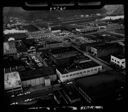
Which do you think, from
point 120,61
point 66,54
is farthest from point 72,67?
point 120,61

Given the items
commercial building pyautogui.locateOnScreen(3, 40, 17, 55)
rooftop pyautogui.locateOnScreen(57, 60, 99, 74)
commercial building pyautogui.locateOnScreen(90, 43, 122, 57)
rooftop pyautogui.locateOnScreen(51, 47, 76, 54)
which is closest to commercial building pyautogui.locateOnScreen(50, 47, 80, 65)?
rooftop pyautogui.locateOnScreen(51, 47, 76, 54)

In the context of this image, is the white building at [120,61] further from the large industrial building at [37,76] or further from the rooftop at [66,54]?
the large industrial building at [37,76]

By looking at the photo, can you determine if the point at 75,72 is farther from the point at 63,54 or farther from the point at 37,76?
the point at 63,54

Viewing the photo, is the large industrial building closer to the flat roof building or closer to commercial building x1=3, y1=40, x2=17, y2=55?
commercial building x1=3, y1=40, x2=17, y2=55

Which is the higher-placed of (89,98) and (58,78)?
(89,98)

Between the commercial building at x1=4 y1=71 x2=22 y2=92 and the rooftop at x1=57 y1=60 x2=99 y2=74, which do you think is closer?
the commercial building at x1=4 y1=71 x2=22 y2=92

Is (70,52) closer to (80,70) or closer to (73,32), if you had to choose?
(80,70)

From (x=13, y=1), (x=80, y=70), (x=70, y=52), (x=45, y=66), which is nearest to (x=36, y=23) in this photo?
(x=13, y=1)
